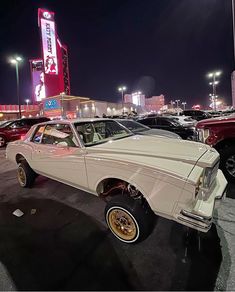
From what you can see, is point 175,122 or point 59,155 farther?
point 175,122

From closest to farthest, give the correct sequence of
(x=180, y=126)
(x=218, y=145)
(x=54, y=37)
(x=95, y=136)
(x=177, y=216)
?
(x=177, y=216) < (x=95, y=136) < (x=218, y=145) < (x=180, y=126) < (x=54, y=37)

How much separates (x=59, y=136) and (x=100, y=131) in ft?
2.85

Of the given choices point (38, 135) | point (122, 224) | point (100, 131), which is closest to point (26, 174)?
point (38, 135)

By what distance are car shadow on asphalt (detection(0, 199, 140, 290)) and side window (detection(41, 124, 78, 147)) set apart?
1294mm

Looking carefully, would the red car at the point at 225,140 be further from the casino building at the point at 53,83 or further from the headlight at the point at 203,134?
the casino building at the point at 53,83

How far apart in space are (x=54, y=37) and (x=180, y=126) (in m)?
45.0

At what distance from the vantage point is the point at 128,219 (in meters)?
2.64

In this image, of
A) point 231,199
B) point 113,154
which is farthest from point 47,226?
point 231,199

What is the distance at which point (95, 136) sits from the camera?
3.97 m

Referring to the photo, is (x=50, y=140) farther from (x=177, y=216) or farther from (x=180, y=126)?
(x=180, y=126)

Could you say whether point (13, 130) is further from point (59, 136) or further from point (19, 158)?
point (59, 136)

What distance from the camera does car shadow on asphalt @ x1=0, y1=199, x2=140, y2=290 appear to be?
A: 82.6 inches

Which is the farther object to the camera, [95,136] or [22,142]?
[22,142]

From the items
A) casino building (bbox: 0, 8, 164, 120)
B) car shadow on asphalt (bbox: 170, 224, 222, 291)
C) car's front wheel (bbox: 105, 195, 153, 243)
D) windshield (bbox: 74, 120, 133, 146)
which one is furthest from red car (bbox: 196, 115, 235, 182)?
casino building (bbox: 0, 8, 164, 120)
